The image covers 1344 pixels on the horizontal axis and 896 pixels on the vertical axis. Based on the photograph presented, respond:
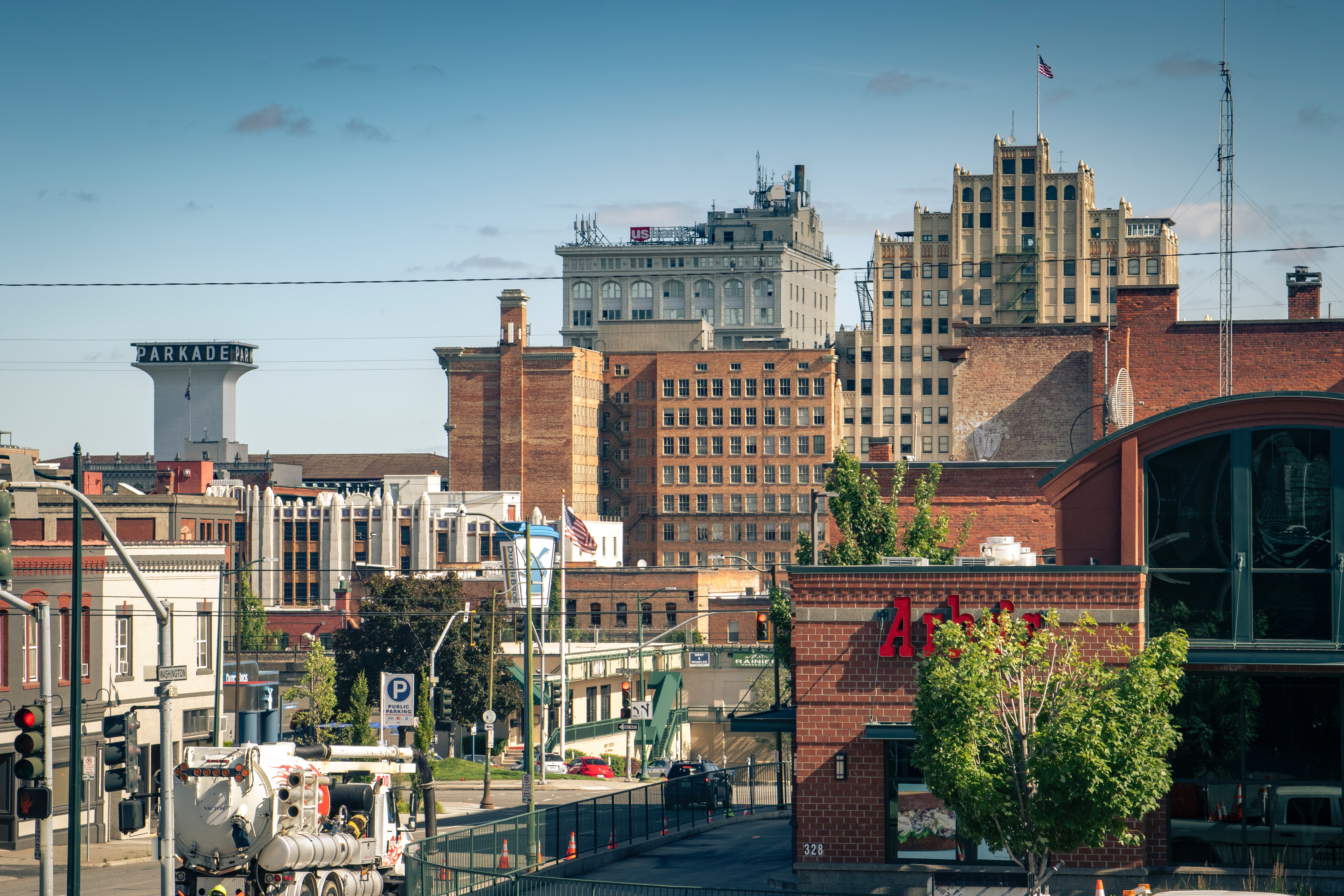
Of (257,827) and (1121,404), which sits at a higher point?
(1121,404)

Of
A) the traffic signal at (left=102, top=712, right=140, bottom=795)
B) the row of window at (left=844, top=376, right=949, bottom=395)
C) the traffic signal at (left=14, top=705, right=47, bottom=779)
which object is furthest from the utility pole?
the row of window at (left=844, top=376, right=949, bottom=395)

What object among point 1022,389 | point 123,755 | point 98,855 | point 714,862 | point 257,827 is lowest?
point 98,855

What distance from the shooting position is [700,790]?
148 ft

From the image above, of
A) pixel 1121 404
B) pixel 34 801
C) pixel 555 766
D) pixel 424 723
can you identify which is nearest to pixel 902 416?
pixel 555 766

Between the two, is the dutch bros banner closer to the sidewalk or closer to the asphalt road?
the sidewalk

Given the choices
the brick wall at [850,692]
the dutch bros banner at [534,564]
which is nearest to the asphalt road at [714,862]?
the brick wall at [850,692]

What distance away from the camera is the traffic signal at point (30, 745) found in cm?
2200

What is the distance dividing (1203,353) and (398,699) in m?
29.0

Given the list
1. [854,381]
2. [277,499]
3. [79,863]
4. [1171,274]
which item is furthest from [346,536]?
[79,863]

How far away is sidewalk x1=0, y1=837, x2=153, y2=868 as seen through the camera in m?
39.0

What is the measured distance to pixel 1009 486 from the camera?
46.7 metres

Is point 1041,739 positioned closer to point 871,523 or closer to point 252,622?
point 871,523

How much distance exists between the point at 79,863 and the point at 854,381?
158180 millimetres

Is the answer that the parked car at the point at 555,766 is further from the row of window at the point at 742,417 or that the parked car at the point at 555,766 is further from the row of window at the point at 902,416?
the row of window at the point at 902,416
